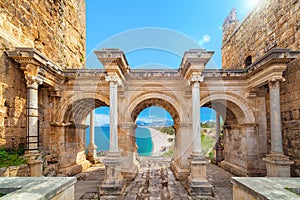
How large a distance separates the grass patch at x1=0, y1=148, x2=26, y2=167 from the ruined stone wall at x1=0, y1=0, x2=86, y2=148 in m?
0.24

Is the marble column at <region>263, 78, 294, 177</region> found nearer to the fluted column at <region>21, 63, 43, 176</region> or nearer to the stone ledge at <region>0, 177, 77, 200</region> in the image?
the stone ledge at <region>0, 177, 77, 200</region>

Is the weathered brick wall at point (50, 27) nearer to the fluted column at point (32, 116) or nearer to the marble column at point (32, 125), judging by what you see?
the fluted column at point (32, 116)

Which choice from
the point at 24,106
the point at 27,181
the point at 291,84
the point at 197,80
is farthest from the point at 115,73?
the point at 291,84

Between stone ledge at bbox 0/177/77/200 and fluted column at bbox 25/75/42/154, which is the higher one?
fluted column at bbox 25/75/42/154

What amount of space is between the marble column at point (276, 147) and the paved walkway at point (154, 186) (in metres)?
1.76

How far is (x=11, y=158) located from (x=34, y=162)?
697mm

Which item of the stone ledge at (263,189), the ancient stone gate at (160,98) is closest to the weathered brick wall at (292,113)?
the ancient stone gate at (160,98)

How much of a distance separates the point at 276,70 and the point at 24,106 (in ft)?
30.7

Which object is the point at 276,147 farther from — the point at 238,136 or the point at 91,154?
the point at 91,154

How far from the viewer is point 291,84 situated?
6996 mm

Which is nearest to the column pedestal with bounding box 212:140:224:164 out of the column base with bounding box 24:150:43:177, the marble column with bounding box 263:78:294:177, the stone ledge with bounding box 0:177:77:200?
the marble column with bounding box 263:78:294:177

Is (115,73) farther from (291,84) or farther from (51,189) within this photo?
(291,84)

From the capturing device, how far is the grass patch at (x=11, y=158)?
5.47 meters

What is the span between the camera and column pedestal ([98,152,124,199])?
6343 millimetres
